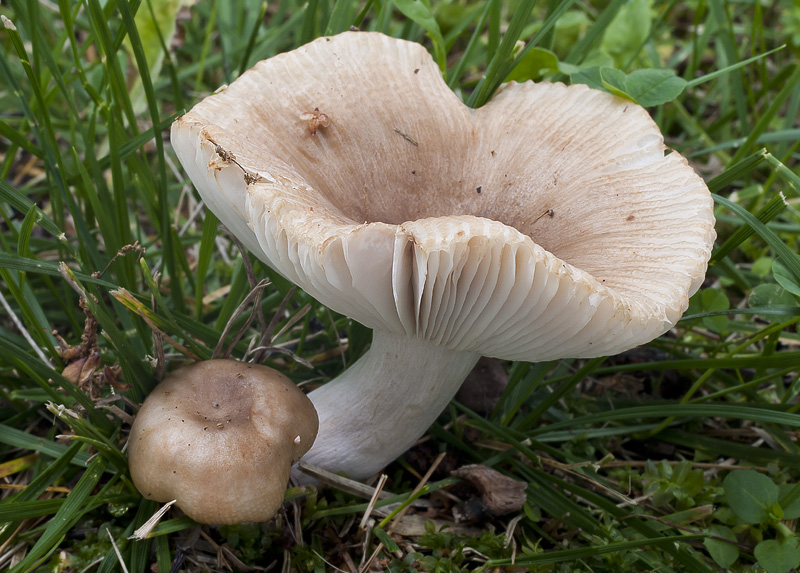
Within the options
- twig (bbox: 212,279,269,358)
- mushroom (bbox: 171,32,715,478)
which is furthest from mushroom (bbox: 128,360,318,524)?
mushroom (bbox: 171,32,715,478)

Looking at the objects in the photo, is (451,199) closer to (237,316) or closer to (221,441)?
(237,316)

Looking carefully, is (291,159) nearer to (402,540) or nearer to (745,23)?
(402,540)

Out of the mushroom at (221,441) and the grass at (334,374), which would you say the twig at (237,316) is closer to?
the grass at (334,374)

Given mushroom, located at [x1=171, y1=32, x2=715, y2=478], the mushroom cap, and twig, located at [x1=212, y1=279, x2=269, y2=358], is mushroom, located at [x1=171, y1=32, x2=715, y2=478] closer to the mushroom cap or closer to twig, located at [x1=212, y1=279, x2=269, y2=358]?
the mushroom cap

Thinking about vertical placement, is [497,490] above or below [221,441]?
below

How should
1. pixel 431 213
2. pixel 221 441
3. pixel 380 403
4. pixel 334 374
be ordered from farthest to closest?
pixel 334 374, pixel 431 213, pixel 380 403, pixel 221 441

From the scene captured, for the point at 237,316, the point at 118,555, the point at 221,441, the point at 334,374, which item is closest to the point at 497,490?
the point at 334,374

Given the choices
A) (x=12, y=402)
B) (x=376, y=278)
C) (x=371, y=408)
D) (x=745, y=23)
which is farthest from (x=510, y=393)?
(x=745, y=23)
